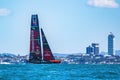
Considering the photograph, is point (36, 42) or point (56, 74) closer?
point (56, 74)

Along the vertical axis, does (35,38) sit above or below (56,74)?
above

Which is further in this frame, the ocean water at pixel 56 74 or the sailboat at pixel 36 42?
the sailboat at pixel 36 42

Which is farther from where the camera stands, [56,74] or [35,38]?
[35,38]

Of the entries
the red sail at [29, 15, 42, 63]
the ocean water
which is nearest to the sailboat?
the red sail at [29, 15, 42, 63]

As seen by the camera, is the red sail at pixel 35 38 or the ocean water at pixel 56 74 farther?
the red sail at pixel 35 38

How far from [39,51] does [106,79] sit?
343 feet

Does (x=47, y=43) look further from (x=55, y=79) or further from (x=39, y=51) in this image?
(x=55, y=79)

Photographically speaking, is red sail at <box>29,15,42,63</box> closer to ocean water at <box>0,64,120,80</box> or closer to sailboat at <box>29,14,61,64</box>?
sailboat at <box>29,14,61,64</box>

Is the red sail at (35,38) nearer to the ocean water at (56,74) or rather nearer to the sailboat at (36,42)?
the sailboat at (36,42)

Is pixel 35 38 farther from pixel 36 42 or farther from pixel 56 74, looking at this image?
pixel 56 74

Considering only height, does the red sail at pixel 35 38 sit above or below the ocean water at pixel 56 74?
above

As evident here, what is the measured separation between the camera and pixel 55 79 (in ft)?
301

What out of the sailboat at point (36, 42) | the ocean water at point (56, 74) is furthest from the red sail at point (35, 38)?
the ocean water at point (56, 74)

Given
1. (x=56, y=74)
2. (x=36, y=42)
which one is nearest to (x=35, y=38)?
(x=36, y=42)
